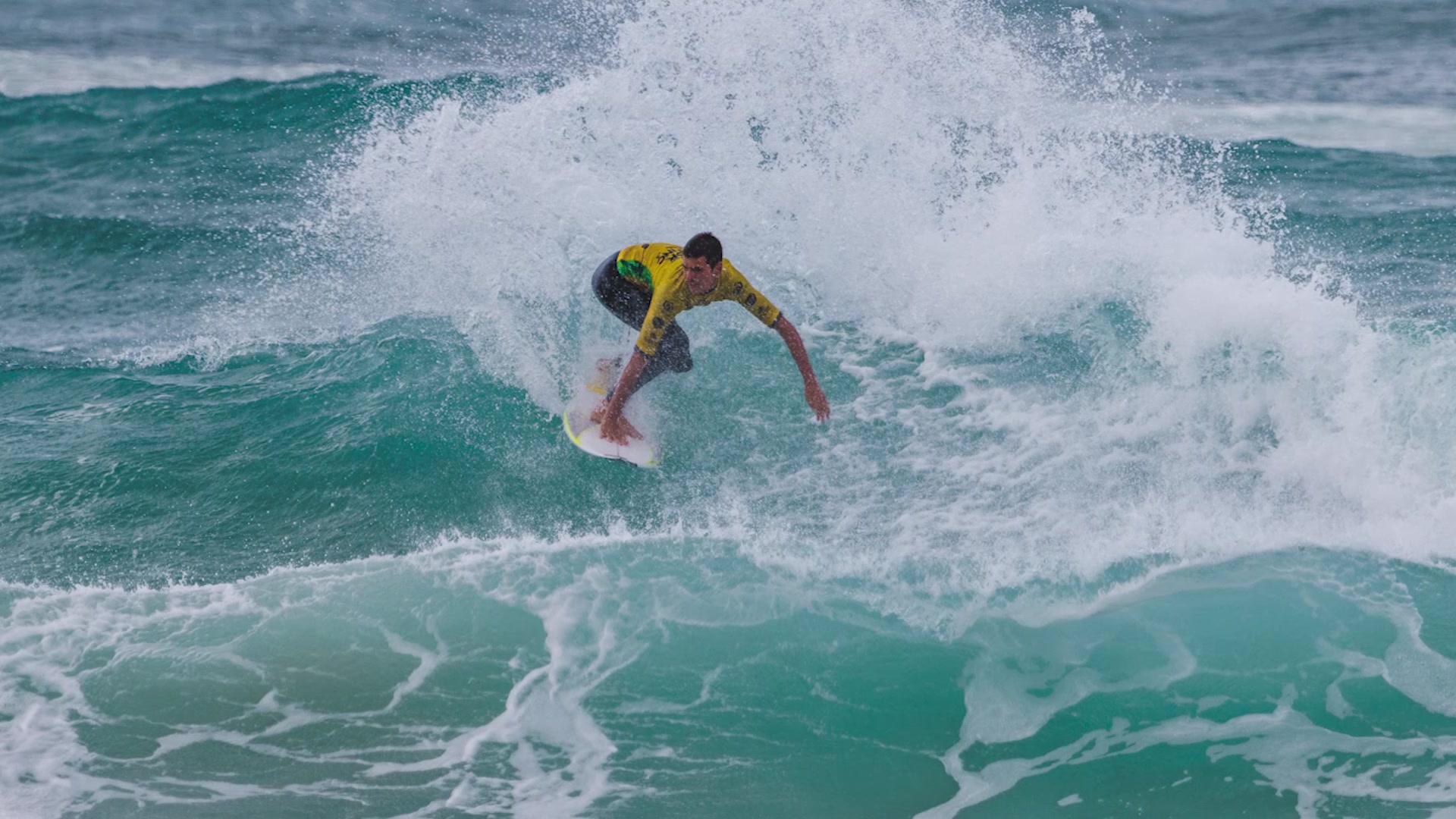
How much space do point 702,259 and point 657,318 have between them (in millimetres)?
616

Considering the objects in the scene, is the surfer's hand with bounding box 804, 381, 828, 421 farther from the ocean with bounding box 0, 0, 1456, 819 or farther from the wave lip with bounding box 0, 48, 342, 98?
the wave lip with bounding box 0, 48, 342, 98

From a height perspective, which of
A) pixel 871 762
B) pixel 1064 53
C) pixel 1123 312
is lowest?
pixel 871 762

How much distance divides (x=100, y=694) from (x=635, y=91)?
6.58 metres

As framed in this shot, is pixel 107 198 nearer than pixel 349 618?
No

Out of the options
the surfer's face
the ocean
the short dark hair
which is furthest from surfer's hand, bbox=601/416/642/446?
the short dark hair

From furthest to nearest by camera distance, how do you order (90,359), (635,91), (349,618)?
1. (635,91)
2. (90,359)
3. (349,618)

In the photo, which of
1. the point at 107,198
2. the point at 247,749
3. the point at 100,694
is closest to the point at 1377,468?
the point at 247,749

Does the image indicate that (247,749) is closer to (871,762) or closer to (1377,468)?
(871,762)

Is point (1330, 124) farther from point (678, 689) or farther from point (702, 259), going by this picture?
point (678, 689)

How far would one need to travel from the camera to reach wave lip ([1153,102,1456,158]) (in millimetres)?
13656

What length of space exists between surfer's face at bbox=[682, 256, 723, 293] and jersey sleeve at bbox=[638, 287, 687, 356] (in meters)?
0.20

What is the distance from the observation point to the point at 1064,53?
51.3 feet

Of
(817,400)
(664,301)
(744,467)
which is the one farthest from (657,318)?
(744,467)

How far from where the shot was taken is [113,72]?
14.3 metres
